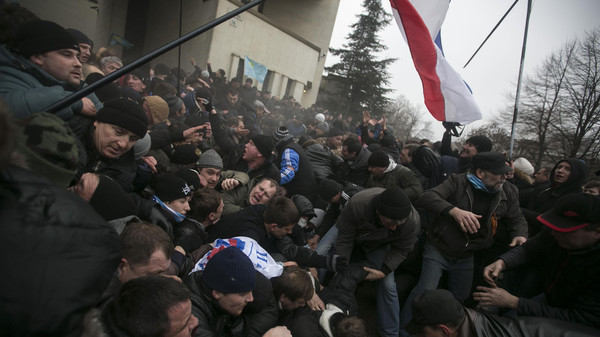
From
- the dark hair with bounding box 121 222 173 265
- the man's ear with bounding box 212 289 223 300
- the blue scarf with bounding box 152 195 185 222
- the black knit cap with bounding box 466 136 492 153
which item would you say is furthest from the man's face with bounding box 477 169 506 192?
the dark hair with bounding box 121 222 173 265

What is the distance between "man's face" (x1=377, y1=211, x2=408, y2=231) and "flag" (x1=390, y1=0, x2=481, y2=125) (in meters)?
1.79

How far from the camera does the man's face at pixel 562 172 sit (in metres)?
3.66

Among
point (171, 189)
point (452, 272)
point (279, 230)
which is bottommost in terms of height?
point (452, 272)

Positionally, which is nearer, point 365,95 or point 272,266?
point 272,266

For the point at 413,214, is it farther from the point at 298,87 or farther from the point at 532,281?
the point at 298,87

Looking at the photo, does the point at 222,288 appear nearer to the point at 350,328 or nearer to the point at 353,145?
the point at 350,328

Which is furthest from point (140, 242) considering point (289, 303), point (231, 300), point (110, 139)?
point (289, 303)

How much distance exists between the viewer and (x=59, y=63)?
1.89m

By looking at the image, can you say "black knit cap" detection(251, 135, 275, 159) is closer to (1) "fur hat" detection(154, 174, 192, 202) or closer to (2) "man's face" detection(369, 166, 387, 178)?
(2) "man's face" detection(369, 166, 387, 178)

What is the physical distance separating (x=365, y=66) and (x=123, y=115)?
29.7 m

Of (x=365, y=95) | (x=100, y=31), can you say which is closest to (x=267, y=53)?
(x=100, y=31)

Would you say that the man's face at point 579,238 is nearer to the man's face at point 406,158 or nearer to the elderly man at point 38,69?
the man's face at point 406,158

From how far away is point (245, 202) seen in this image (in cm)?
Answer: 385

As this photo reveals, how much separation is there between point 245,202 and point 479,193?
2.62m
